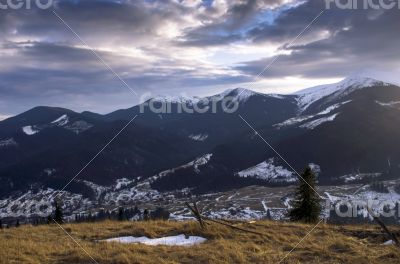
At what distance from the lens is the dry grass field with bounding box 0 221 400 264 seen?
17095mm

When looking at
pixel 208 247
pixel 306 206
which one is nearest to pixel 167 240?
pixel 208 247

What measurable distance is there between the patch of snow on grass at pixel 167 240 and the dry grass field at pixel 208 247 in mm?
589

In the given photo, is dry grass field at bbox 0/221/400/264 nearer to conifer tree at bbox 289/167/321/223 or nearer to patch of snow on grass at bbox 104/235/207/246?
patch of snow on grass at bbox 104/235/207/246

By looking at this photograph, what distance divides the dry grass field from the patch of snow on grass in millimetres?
589

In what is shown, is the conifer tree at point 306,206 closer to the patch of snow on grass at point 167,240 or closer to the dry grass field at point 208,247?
the dry grass field at point 208,247

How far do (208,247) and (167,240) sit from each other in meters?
3.04

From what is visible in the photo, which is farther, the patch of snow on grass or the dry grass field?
the patch of snow on grass

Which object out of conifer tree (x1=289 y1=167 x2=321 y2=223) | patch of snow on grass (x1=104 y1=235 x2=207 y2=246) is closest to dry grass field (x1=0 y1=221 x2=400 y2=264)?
patch of snow on grass (x1=104 y1=235 x2=207 y2=246)

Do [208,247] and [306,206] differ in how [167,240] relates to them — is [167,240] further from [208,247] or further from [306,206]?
[306,206]

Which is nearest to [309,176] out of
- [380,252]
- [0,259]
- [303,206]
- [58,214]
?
[303,206]

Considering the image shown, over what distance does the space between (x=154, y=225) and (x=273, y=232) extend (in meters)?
6.91

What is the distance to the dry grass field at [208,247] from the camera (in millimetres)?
17095

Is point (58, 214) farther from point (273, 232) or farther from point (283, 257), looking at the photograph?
point (283, 257)

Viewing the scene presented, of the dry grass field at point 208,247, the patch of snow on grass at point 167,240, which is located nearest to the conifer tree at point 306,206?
the dry grass field at point 208,247
